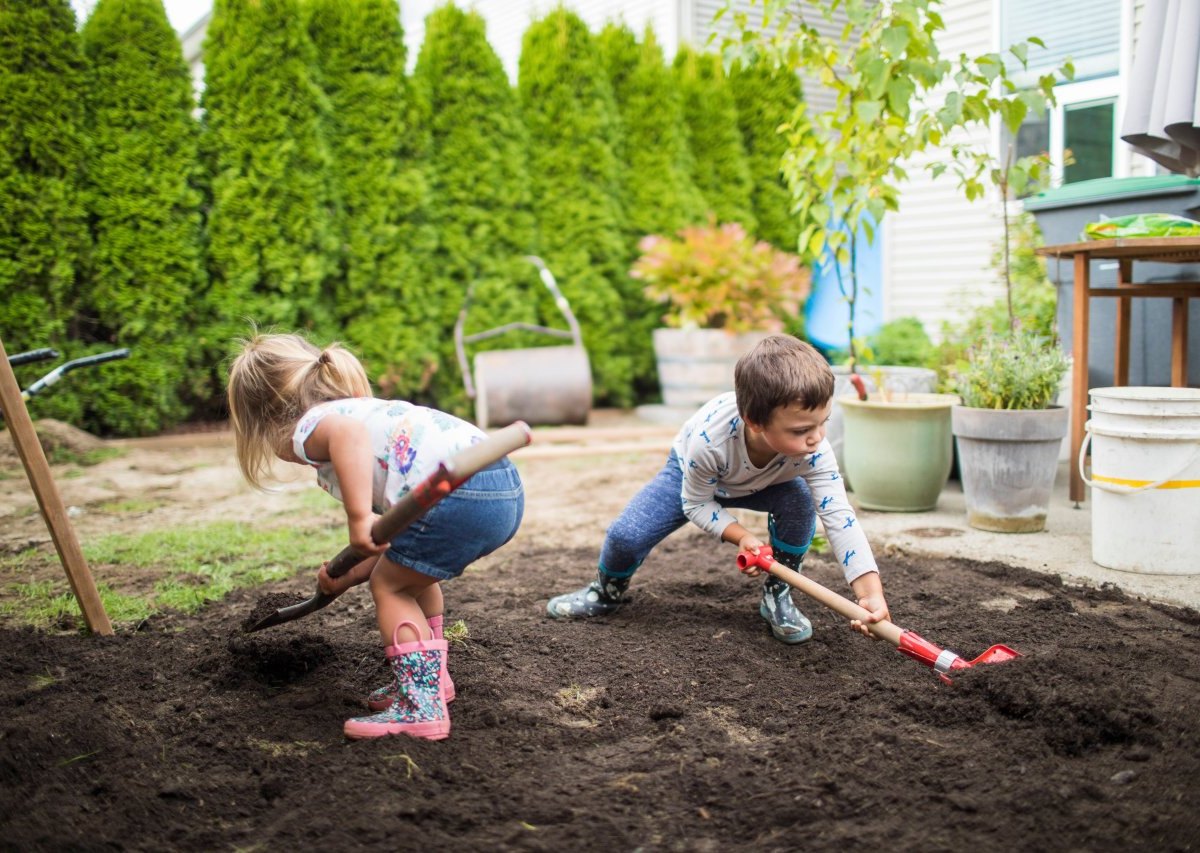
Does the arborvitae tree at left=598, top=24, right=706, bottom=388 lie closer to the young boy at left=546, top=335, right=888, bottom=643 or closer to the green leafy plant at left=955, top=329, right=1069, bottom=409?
the green leafy plant at left=955, top=329, right=1069, bottom=409

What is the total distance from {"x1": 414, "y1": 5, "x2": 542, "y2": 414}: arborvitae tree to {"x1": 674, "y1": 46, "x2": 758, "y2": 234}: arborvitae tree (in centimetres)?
165

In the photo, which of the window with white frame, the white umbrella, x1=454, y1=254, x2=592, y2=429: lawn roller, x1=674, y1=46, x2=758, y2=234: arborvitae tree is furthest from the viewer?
x1=674, y1=46, x2=758, y2=234: arborvitae tree

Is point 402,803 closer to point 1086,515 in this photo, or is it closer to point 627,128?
point 1086,515

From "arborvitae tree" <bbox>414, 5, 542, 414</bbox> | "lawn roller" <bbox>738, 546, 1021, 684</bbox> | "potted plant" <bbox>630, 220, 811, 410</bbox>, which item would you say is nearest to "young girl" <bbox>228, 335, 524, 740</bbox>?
"lawn roller" <bbox>738, 546, 1021, 684</bbox>

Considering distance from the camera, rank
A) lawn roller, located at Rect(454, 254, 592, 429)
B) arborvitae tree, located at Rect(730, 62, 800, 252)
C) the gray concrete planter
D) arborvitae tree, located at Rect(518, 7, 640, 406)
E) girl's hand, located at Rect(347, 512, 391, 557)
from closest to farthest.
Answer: girl's hand, located at Rect(347, 512, 391, 557), the gray concrete planter, lawn roller, located at Rect(454, 254, 592, 429), arborvitae tree, located at Rect(518, 7, 640, 406), arborvitae tree, located at Rect(730, 62, 800, 252)

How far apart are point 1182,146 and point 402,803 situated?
149 inches

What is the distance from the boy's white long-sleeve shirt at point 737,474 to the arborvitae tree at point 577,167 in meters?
5.34

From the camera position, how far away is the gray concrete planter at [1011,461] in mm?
3621

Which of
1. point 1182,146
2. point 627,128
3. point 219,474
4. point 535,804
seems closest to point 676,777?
point 535,804

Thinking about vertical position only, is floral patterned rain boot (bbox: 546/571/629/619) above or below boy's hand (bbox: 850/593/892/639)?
below

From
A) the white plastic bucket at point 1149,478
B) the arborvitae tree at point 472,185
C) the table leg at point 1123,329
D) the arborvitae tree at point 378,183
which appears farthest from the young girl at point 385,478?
the arborvitae tree at point 472,185

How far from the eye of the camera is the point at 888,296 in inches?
339

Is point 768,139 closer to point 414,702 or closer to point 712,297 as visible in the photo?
point 712,297

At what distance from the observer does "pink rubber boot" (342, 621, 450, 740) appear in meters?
1.94
